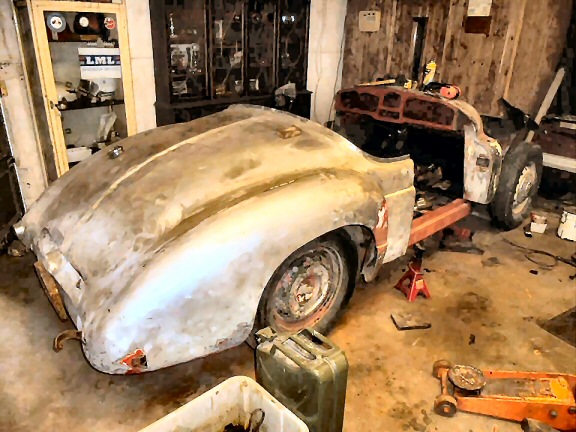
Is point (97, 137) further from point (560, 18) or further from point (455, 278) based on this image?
point (560, 18)

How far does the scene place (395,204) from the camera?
10.3ft

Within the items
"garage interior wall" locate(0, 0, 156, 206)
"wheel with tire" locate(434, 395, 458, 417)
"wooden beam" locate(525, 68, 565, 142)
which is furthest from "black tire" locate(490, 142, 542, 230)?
"garage interior wall" locate(0, 0, 156, 206)

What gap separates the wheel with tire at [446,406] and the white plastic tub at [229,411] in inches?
39.3

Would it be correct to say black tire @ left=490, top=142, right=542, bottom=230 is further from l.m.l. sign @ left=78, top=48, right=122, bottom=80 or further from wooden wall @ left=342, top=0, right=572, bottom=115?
l.m.l. sign @ left=78, top=48, right=122, bottom=80

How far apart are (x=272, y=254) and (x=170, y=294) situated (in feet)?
1.71

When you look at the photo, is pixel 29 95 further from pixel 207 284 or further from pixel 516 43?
pixel 516 43

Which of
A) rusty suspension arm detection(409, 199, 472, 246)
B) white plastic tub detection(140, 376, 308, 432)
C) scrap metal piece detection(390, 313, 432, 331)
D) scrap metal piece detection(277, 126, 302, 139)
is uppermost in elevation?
scrap metal piece detection(277, 126, 302, 139)

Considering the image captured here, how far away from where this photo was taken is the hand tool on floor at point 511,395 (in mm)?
2408

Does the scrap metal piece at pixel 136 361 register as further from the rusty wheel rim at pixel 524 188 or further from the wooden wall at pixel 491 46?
the wooden wall at pixel 491 46

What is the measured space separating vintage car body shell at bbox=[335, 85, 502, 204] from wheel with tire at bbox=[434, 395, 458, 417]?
2.02 meters

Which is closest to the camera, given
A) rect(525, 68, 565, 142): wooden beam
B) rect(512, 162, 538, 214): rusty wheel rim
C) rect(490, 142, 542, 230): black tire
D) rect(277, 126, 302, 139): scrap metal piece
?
rect(277, 126, 302, 139): scrap metal piece

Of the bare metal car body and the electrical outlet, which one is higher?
the electrical outlet

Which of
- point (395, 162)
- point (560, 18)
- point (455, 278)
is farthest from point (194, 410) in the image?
point (560, 18)

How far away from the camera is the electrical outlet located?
20.7 feet
